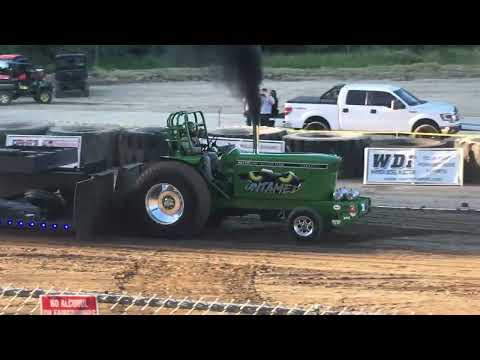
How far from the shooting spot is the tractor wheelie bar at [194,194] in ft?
37.9

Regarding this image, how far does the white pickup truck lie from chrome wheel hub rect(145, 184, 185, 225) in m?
9.84

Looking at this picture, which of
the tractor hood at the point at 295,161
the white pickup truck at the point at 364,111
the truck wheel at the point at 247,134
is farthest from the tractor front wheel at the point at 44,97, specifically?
the tractor hood at the point at 295,161

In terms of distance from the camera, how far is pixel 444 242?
11.6m

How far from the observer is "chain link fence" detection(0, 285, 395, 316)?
8.12 metres

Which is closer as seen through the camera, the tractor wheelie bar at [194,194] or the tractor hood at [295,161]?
the tractor wheelie bar at [194,194]

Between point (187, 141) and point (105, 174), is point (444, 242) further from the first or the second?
point (105, 174)

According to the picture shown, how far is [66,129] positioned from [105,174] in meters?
6.58

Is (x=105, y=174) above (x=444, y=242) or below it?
above

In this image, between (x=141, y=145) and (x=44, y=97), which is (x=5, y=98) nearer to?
(x=44, y=97)

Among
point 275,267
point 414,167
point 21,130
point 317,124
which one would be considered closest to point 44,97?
point 317,124

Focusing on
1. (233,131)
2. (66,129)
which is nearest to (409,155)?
(233,131)

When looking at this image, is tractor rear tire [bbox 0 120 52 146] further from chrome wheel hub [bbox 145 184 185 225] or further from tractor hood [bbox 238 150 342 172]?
tractor hood [bbox 238 150 342 172]

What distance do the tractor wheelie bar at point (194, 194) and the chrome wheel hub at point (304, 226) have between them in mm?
13

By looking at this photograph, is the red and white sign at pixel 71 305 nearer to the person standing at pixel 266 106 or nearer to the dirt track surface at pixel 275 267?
the dirt track surface at pixel 275 267
